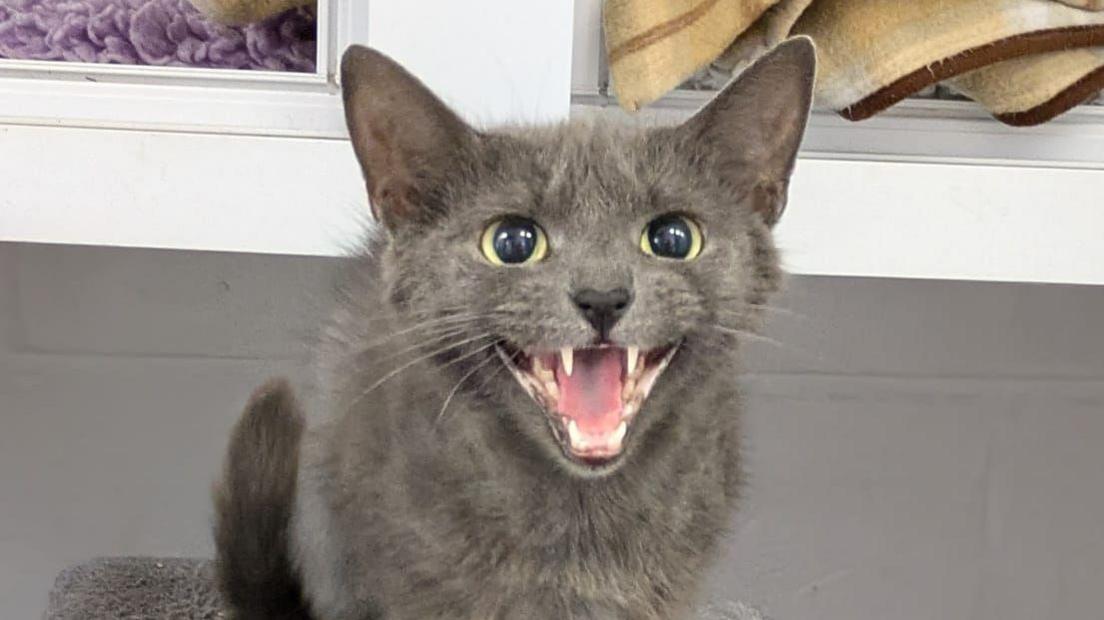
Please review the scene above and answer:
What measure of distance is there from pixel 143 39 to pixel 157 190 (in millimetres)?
157

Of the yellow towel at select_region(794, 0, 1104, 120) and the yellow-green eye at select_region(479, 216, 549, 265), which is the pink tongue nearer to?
the yellow-green eye at select_region(479, 216, 549, 265)

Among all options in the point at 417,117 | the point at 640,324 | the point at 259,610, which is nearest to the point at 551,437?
the point at 640,324

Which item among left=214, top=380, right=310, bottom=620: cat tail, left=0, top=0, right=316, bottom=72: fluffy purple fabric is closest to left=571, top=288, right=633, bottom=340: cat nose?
left=214, top=380, right=310, bottom=620: cat tail

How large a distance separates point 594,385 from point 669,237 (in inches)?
4.1

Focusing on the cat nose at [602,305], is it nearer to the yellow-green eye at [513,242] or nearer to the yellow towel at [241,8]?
the yellow-green eye at [513,242]

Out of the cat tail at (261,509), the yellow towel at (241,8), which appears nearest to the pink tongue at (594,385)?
the cat tail at (261,509)

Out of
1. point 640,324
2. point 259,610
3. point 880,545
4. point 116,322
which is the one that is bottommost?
point 880,545

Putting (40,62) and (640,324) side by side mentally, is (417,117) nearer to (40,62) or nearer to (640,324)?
(640,324)

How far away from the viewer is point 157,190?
95 cm

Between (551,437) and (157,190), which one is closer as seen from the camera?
(551,437)

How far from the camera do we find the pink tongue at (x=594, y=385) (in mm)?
703

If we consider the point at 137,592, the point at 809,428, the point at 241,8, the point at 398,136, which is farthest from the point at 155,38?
the point at 809,428

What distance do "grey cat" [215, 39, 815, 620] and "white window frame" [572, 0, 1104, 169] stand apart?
188 millimetres

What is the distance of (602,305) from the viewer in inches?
26.1
